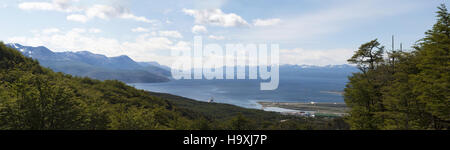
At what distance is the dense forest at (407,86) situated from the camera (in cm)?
2097

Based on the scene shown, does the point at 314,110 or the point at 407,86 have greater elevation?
the point at 407,86

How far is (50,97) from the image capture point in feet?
58.1

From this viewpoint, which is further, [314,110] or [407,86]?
[314,110]

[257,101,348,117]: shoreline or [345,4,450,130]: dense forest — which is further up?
[345,4,450,130]: dense forest

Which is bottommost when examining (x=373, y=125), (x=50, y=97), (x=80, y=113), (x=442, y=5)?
(x=373, y=125)

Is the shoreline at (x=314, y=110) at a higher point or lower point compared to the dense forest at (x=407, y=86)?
lower

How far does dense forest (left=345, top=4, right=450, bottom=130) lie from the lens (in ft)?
68.8

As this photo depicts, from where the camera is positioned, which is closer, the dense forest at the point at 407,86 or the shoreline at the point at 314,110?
the dense forest at the point at 407,86

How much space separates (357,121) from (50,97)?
33347 mm

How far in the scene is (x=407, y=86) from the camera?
2338 centimetres

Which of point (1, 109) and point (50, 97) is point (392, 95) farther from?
point (1, 109)

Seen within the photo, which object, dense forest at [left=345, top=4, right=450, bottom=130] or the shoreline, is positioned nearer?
dense forest at [left=345, top=4, right=450, bottom=130]
